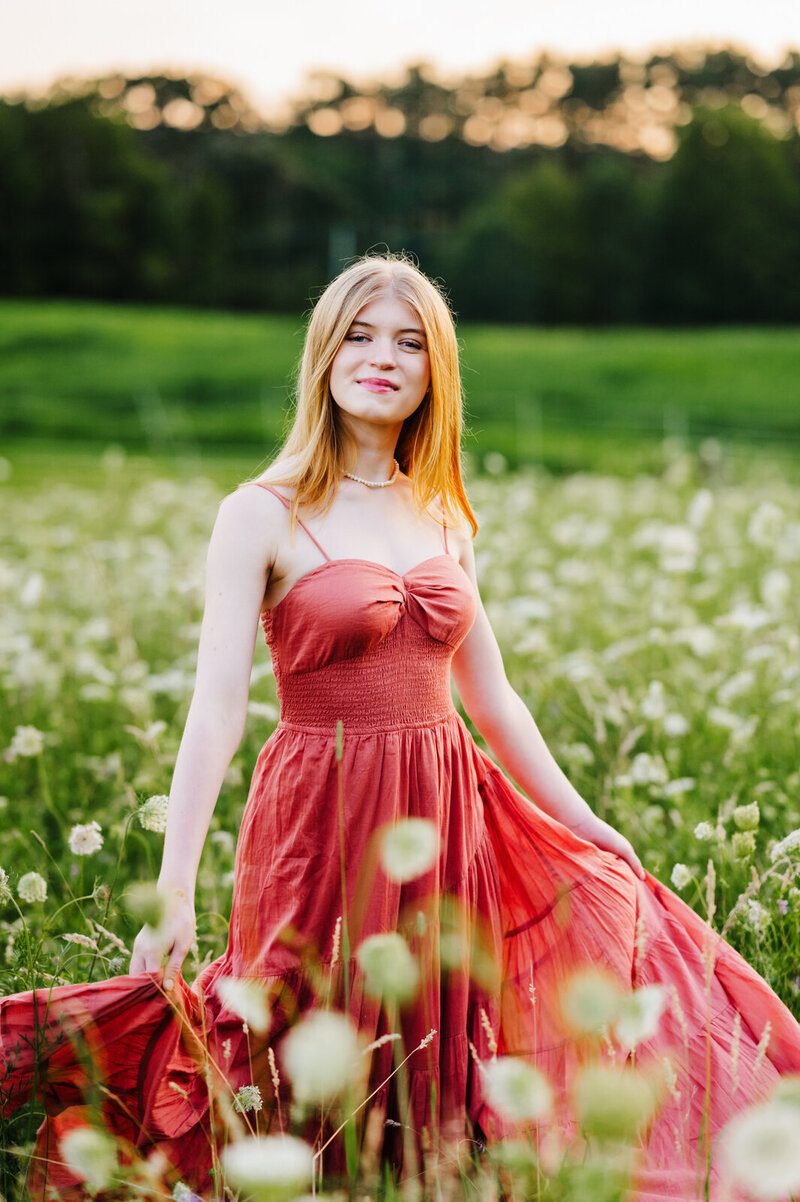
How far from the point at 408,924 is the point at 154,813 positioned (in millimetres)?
473

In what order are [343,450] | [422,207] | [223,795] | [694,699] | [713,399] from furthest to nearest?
1. [422,207]
2. [713,399]
3. [694,699]
4. [223,795]
5. [343,450]

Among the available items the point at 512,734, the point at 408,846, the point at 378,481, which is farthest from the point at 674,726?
the point at 408,846

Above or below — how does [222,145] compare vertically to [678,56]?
below

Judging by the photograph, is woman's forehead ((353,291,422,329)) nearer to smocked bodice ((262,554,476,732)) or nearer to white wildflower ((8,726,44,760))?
smocked bodice ((262,554,476,732))

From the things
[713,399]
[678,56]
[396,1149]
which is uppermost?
[678,56]

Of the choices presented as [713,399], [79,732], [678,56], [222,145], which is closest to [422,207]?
[222,145]

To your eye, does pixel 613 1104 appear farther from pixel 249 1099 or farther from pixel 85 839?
pixel 85 839

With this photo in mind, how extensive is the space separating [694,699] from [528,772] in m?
1.75

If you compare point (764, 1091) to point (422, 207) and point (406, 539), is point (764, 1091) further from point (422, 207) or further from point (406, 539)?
point (422, 207)

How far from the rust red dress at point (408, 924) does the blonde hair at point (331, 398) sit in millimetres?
170

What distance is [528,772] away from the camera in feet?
7.82

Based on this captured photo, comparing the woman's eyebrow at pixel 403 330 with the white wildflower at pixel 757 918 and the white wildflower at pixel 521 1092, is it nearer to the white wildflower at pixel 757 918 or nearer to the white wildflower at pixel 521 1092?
the white wildflower at pixel 757 918

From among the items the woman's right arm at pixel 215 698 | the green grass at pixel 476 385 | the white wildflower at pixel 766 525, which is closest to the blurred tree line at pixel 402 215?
the green grass at pixel 476 385

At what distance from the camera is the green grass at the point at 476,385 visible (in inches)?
766
